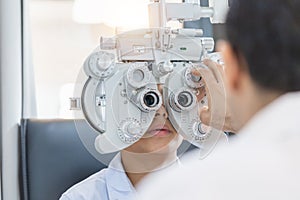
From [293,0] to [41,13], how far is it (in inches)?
61.5

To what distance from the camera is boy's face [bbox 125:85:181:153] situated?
3.63ft

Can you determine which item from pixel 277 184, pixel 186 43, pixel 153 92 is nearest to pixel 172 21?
pixel 186 43

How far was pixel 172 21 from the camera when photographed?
1195mm

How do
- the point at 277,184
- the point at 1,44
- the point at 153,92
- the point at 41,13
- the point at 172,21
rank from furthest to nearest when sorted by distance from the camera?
the point at 41,13, the point at 1,44, the point at 172,21, the point at 153,92, the point at 277,184

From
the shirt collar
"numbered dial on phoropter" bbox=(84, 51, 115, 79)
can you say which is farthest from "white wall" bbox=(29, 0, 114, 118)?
"numbered dial on phoropter" bbox=(84, 51, 115, 79)

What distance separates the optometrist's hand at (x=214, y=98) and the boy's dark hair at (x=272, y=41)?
14.9 inches

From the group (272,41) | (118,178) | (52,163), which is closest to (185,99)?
(118,178)

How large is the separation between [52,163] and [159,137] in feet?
1.91

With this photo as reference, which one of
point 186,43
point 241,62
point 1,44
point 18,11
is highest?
point 18,11

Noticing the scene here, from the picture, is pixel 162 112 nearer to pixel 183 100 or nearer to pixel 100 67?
pixel 183 100

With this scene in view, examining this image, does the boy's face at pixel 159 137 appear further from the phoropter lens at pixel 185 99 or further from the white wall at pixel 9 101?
the white wall at pixel 9 101

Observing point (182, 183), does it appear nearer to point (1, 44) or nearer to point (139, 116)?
point (139, 116)

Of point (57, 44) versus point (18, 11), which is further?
point (57, 44)

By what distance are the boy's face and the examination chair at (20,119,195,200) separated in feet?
1.45
